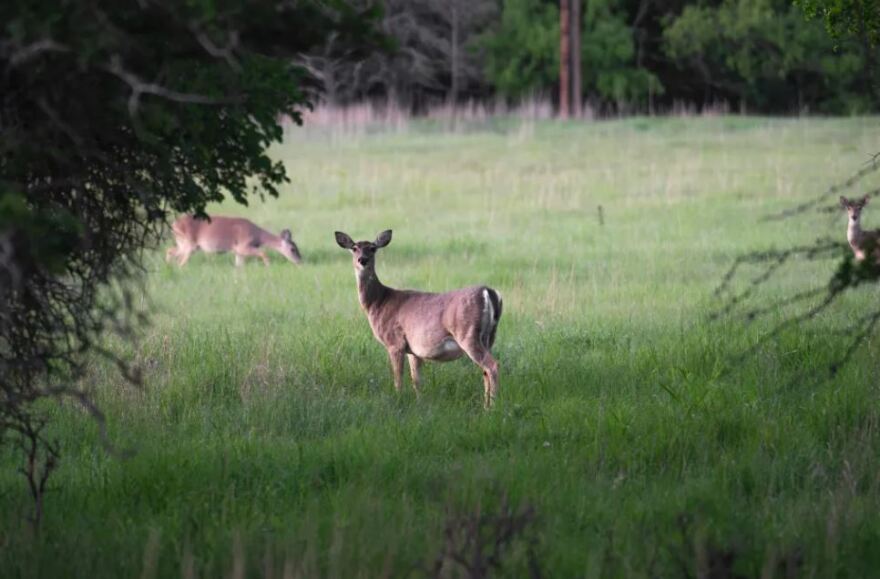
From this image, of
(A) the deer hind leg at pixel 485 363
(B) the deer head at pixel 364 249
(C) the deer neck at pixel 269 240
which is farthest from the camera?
(C) the deer neck at pixel 269 240

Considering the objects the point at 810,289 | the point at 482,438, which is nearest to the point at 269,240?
the point at 810,289

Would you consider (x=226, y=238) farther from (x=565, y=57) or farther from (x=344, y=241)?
(x=565, y=57)

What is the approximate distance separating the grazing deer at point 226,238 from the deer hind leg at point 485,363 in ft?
29.0

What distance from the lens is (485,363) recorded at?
9.05m

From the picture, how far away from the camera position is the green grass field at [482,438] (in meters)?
5.54

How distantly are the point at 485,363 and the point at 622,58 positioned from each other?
4608cm

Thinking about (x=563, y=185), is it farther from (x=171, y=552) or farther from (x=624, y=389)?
(x=171, y=552)

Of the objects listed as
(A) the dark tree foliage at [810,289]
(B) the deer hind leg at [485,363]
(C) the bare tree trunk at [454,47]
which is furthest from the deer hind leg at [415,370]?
(C) the bare tree trunk at [454,47]

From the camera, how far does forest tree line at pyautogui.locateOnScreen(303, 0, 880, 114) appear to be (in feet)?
166

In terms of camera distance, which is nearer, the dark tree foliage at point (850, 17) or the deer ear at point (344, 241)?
the dark tree foliage at point (850, 17)

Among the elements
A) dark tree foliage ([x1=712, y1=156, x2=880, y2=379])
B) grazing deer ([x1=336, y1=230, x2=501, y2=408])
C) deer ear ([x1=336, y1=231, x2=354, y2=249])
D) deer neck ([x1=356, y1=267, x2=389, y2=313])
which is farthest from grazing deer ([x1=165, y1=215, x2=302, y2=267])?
grazing deer ([x1=336, y1=230, x2=501, y2=408])

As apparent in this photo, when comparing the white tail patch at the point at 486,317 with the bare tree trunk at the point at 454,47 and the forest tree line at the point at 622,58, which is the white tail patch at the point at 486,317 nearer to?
the forest tree line at the point at 622,58

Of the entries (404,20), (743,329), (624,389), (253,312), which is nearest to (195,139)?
(624,389)

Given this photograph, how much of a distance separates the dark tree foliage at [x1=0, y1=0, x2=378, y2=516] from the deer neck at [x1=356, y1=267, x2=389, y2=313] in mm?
3065
